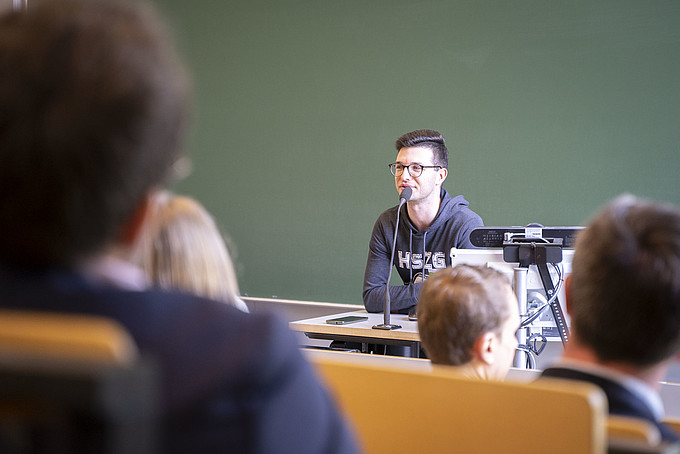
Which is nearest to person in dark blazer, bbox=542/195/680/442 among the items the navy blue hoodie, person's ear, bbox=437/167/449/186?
the navy blue hoodie

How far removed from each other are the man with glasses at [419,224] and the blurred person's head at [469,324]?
2.12 m

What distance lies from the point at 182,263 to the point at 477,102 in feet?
12.5

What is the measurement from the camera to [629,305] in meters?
1.02

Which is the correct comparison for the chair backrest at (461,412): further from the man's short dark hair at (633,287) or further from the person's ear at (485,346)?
the person's ear at (485,346)

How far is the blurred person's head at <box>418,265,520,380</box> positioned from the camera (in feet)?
5.54

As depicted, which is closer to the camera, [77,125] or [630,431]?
[77,125]

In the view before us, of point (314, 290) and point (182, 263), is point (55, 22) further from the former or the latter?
point (314, 290)

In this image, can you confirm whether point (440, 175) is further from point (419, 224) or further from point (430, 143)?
point (419, 224)

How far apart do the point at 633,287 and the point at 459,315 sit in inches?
27.6

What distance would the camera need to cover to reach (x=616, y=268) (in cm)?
103

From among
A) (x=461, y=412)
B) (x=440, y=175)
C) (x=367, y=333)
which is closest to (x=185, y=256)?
(x=461, y=412)

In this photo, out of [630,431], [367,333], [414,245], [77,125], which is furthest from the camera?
[414,245]

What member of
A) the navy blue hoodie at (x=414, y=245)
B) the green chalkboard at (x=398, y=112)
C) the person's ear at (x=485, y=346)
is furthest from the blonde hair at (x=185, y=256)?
the green chalkboard at (x=398, y=112)

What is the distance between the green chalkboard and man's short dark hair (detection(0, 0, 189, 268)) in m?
3.45
